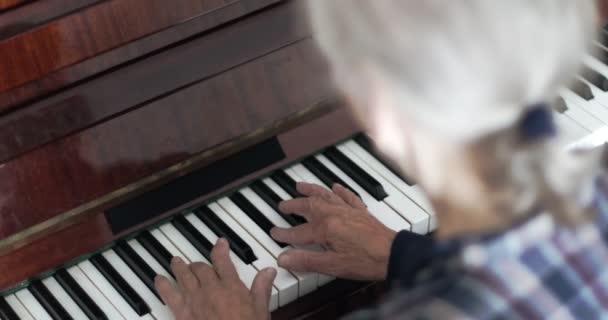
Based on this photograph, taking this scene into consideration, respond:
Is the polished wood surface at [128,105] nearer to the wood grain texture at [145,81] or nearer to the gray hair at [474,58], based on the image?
the wood grain texture at [145,81]

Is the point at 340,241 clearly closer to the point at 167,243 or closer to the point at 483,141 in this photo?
the point at 167,243

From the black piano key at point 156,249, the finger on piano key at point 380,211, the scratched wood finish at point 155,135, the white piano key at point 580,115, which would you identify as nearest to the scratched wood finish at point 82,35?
the scratched wood finish at point 155,135

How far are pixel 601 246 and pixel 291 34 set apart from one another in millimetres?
907

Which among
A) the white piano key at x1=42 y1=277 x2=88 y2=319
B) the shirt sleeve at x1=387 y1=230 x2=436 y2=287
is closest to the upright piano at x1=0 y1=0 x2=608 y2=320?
the white piano key at x1=42 y1=277 x2=88 y2=319

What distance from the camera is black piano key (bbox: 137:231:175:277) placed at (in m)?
1.73

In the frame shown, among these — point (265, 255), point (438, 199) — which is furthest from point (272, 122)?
point (438, 199)

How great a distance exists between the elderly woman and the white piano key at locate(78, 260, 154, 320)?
2.07 feet

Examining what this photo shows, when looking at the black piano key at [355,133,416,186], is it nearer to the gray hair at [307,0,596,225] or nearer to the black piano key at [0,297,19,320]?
the black piano key at [0,297,19,320]

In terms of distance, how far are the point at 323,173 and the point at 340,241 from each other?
8.8 inches

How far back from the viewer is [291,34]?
1.86 metres

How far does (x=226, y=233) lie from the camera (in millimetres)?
1777

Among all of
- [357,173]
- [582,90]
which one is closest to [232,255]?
[357,173]

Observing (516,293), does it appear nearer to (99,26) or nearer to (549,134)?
(549,134)

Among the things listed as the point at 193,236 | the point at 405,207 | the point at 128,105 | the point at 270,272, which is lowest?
the point at 405,207
